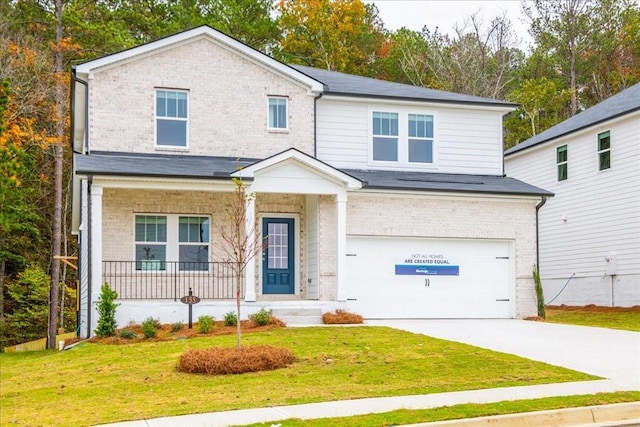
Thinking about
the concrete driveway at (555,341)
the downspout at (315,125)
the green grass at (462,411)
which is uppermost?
the downspout at (315,125)

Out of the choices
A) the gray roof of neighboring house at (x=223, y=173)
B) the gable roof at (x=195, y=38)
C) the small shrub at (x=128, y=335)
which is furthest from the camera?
the gable roof at (x=195, y=38)

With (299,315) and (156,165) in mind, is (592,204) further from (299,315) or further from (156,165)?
(156,165)

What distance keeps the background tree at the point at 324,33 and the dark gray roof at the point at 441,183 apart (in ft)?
68.9

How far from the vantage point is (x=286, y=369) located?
1315 cm

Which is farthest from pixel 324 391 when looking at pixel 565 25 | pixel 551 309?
pixel 565 25

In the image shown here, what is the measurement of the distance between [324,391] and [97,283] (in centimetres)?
900

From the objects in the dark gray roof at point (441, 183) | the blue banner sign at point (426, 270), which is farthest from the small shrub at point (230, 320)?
the blue banner sign at point (426, 270)

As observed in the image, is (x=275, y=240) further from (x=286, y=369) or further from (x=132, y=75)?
(x=286, y=369)

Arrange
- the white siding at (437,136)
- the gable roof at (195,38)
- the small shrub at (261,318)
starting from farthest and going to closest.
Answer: the white siding at (437,136)
the gable roof at (195,38)
the small shrub at (261,318)

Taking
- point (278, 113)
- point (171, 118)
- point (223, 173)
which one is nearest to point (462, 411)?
point (223, 173)

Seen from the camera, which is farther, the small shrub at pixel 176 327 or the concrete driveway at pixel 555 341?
the small shrub at pixel 176 327

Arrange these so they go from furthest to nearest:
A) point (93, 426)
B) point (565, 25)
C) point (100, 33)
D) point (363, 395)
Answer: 1. point (565, 25)
2. point (100, 33)
3. point (363, 395)
4. point (93, 426)

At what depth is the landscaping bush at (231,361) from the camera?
42.6ft

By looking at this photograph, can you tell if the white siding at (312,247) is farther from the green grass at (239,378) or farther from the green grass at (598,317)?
the green grass at (598,317)
